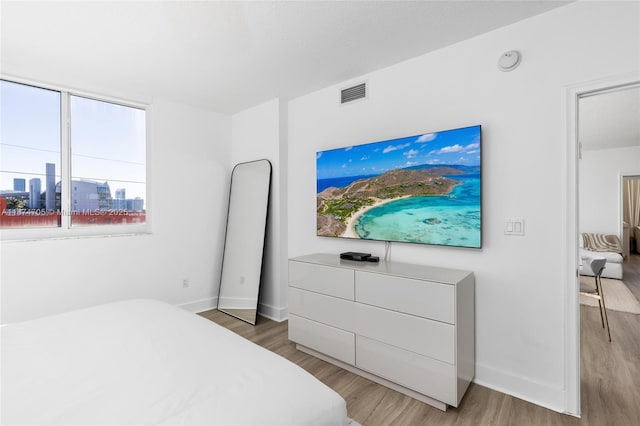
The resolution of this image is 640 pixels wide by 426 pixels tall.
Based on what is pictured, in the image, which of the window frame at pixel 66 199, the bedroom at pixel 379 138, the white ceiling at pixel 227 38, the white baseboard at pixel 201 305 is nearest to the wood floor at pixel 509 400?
the bedroom at pixel 379 138

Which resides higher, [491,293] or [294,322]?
[491,293]

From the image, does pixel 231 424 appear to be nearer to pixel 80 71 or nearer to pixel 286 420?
pixel 286 420

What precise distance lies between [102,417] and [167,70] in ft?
9.06

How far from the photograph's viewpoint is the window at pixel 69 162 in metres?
2.80

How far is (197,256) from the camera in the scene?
151 inches

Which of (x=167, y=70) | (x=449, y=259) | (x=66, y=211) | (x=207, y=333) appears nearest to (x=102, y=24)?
(x=167, y=70)

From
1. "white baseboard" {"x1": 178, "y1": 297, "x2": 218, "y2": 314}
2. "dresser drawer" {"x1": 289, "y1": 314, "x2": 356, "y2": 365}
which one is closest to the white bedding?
"dresser drawer" {"x1": 289, "y1": 314, "x2": 356, "y2": 365}

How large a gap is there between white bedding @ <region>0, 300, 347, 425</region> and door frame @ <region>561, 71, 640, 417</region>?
1.64 meters

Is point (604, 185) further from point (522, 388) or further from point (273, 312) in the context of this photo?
point (273, 312)

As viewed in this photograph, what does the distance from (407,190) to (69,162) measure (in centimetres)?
322

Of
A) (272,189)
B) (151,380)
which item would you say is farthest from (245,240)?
(151,380)

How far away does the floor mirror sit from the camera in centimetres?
362

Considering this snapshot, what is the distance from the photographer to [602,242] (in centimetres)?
544

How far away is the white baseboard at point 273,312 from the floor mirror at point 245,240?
0.67 feet
